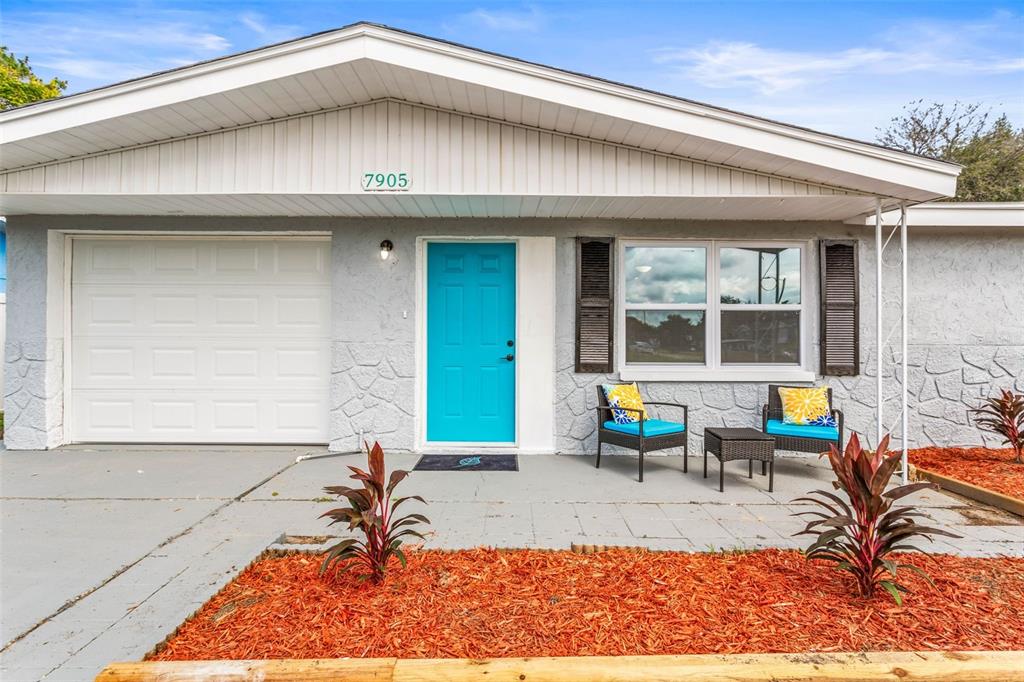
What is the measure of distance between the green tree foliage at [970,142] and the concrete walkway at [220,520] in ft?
38.4

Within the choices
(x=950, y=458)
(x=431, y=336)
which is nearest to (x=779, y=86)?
(x=950, y=458)

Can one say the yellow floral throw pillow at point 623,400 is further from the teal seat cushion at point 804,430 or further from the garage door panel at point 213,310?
the garage door panel at point 213,310

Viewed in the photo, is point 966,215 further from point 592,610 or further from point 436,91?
point 592,610

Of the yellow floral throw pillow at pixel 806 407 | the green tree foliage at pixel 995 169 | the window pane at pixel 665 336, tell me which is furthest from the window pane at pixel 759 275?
the green tree foliage at pixel 995 169

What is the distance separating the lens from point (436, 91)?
4.24 meters

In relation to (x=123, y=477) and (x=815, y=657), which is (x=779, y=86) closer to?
(x=815, y=657)

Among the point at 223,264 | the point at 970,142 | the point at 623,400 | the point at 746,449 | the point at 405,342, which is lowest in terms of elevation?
the point at 746,449

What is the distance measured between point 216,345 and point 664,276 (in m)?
5.16

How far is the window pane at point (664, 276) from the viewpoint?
5.59 metres

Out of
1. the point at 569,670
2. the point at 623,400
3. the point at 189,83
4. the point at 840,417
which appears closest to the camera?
the point at 569,670

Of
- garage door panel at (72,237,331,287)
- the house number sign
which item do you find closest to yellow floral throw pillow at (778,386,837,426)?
the house number sign

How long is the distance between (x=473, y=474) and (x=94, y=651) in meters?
2.98

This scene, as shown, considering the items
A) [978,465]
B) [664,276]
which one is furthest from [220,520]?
[978,465]

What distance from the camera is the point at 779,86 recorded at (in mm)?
10977
